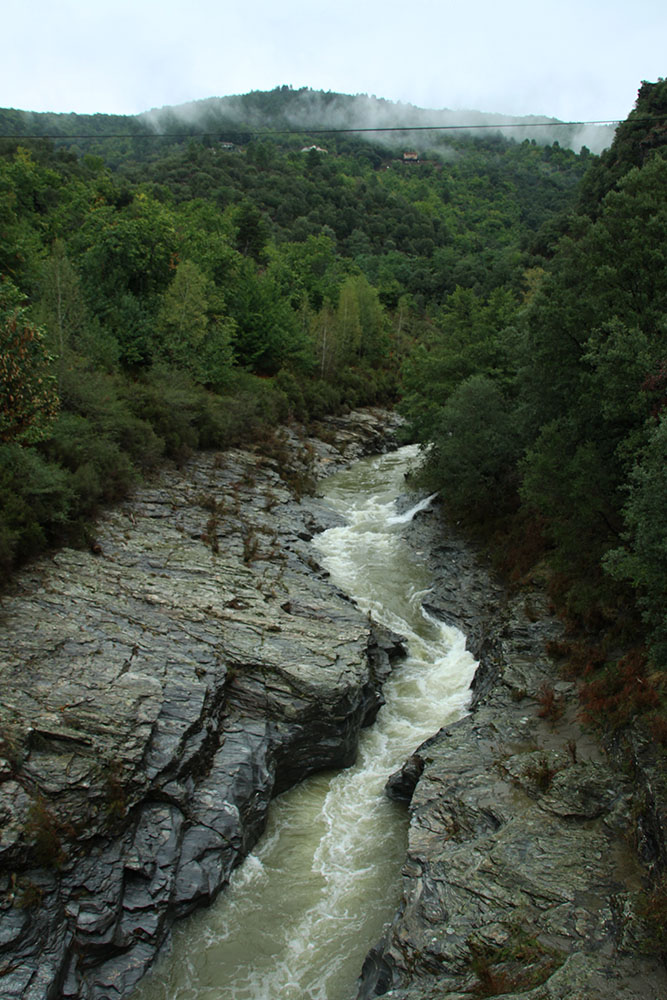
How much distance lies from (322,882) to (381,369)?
49.9 metres

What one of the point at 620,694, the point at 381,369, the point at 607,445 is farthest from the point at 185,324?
the point at 381,369

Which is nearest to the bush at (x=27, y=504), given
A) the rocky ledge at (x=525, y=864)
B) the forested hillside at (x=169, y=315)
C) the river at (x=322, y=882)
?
the forested hillside at (x=169, y=315)

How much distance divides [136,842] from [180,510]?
13.2 metres

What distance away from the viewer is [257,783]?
10977 millimetres

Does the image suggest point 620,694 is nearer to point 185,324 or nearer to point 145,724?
point 145,724

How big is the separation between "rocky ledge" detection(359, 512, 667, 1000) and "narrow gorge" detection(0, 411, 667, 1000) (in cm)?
3

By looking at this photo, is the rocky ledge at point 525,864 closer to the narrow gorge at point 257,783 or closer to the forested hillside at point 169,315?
the narrow gorge at point 257,783

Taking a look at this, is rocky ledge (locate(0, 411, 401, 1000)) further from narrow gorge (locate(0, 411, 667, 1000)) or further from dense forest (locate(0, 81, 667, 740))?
dense forest (locate(0, 81, 667, 740))

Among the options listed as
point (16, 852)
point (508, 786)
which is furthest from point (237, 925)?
point (508, 786)

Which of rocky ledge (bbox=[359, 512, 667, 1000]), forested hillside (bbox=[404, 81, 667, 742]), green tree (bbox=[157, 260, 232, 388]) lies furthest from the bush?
green tree (bbox=[157, 260, 232, 388])

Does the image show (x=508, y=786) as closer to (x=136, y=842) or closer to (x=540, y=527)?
(x=136, y=842)

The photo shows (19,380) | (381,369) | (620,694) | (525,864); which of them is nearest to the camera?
(525,864)

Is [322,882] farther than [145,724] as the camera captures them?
No

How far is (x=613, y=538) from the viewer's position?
14.0 m
